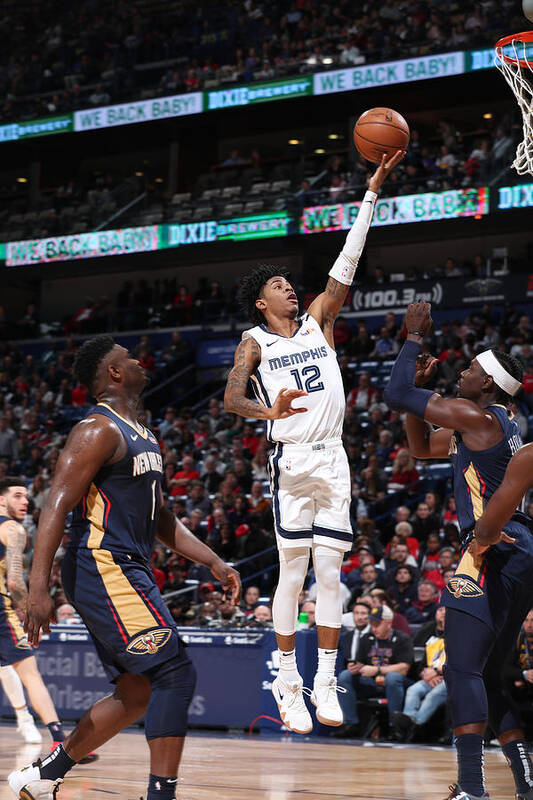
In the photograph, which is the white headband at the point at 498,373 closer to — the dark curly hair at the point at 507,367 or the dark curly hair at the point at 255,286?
the dark curly hair at the point at 507,367

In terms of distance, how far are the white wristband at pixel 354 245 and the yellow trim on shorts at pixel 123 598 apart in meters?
2.50

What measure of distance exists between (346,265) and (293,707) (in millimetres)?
2637

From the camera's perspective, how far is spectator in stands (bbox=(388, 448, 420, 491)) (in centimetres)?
1580

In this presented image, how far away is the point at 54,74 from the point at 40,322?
23.2 feet

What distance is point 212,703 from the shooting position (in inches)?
473

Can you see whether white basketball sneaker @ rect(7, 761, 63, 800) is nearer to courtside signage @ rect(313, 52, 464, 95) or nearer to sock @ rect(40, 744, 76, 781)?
sock @ rect(40, 744, 76, 781)

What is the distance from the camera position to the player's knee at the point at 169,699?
15.1 feet

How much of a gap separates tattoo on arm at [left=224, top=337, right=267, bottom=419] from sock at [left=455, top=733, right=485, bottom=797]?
76.7 inches

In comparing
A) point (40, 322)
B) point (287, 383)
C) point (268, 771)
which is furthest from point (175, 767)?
point (40, 322)

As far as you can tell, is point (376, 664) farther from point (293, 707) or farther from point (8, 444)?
point (8, 444)

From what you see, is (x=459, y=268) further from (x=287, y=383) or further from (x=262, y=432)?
(x=287, y=383)

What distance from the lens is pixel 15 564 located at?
330 inches

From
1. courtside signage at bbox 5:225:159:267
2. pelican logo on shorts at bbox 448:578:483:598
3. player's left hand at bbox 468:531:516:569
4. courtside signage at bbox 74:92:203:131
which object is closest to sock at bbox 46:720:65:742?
pelican logo on shorts at bbox 448:578:483:598

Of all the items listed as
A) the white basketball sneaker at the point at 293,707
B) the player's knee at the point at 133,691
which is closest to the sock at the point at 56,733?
the white basketball sneaker at the point at 293,707
